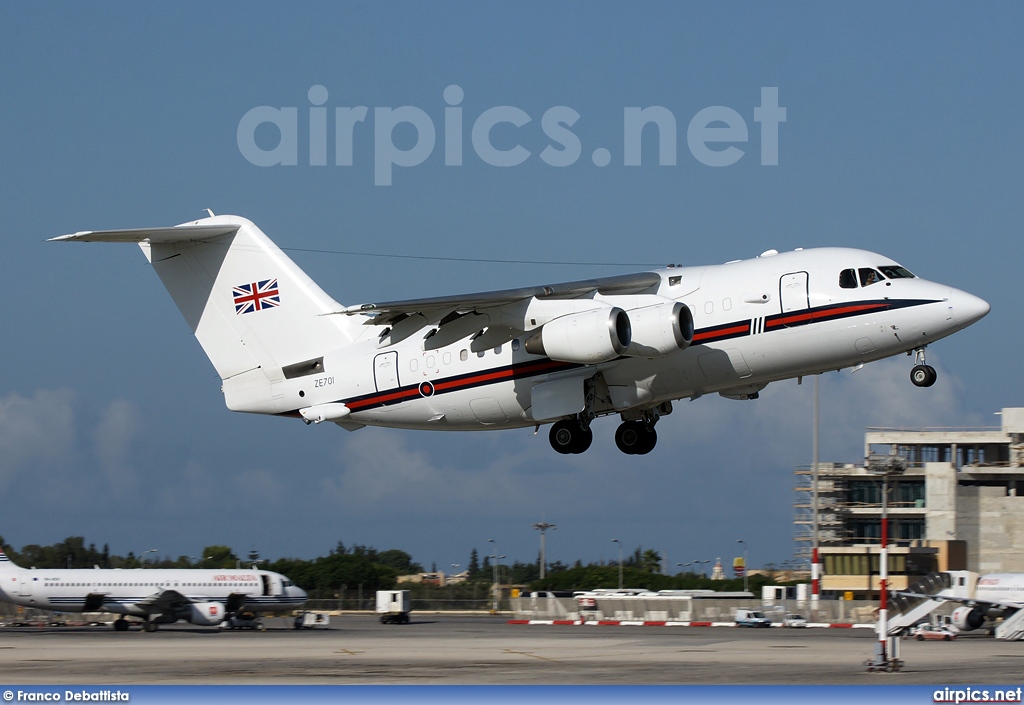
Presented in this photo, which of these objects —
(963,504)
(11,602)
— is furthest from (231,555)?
(963,504)

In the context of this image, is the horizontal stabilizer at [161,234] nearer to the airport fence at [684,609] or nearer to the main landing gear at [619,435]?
the main landing gear at [619,435]

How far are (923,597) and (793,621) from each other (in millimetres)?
6891

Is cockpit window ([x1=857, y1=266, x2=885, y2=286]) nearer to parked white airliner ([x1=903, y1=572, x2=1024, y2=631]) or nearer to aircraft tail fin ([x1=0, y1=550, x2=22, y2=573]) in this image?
parked white airliner ([x1=903, y1=572, x2=1024, y2=631])

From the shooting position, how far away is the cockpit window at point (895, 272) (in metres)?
19.2

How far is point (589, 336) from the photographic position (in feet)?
Answer: 64.0

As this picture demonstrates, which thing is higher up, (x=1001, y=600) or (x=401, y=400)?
Answer: (x=401, y=400)

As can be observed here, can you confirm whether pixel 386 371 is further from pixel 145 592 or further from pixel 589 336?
pixel 145 592

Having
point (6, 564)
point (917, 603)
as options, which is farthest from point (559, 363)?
point (6, 564)

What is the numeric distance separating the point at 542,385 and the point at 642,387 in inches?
62.7

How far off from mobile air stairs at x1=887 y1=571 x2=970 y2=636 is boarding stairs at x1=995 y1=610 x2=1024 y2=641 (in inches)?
69.2

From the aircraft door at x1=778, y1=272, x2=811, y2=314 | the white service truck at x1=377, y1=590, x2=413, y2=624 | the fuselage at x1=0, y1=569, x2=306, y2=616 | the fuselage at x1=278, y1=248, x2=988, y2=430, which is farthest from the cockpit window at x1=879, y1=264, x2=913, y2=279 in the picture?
the white service truck at x1=377, y1=590, x2=413, y2=624

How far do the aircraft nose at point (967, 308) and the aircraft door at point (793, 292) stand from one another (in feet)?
6.55

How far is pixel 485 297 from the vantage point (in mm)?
20234

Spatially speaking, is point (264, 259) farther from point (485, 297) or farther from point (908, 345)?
point (908, 345)
